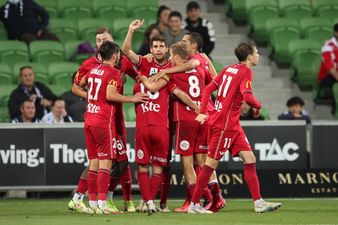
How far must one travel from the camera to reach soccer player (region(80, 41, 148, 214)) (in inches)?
527

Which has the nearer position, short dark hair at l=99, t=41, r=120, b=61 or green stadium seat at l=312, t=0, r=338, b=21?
short dark hair at l=99, t=41, r=120, b=61

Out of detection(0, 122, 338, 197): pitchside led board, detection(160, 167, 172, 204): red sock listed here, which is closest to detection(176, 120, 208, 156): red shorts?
detection(160, 167, 172, 204): red sock

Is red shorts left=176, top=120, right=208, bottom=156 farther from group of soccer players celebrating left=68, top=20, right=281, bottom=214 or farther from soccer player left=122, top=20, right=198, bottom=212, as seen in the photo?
soccer player left=122, top=20, right=198, bottom=212

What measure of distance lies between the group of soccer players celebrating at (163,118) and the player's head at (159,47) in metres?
0.01

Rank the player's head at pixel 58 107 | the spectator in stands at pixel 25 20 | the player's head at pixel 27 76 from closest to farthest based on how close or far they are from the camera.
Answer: the player's head at pixel 58 107 → the player's head at pixel 27 76 → the spectator in stands at pixel 25 20

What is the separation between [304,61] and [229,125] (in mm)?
7214

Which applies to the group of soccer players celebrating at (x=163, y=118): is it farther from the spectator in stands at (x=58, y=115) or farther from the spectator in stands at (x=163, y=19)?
the spectator in stands at (x=163, y=19)

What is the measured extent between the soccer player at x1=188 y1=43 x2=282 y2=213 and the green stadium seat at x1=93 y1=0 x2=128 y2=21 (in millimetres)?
7857

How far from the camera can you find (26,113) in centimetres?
1742

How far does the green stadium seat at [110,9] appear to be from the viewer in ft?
69.2

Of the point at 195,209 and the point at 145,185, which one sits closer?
the point at 195,209

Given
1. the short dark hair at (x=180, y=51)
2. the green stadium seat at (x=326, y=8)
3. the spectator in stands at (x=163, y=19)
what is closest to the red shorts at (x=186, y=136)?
the short dark hair at (x=180, y=51)

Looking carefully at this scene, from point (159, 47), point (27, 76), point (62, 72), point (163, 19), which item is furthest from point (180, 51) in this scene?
point (163, 19)

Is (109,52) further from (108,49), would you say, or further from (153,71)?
(153,71)
